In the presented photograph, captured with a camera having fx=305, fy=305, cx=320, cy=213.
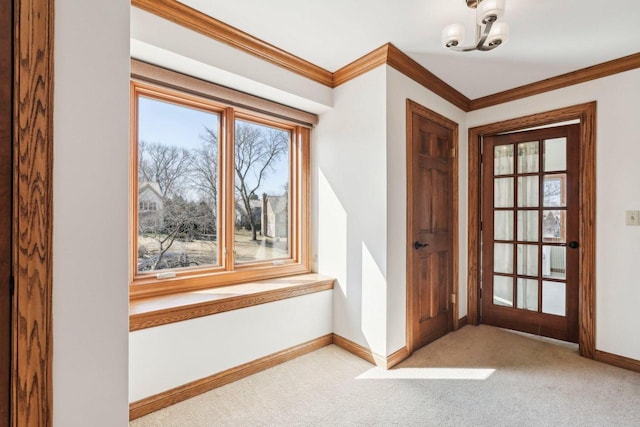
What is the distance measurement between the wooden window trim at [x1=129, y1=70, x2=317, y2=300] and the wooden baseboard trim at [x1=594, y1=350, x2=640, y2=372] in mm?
2464

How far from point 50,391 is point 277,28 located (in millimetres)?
2162

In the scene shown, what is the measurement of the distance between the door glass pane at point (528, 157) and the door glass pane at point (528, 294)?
1091mm

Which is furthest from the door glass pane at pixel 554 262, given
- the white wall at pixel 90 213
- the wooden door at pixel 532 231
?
the white wall at pixel 90 213

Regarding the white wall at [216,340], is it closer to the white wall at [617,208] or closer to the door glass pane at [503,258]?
the door glass pane at [503,258]

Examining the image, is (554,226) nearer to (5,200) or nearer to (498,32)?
(498,32)

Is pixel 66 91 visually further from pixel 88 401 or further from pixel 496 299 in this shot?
pixel 496 299

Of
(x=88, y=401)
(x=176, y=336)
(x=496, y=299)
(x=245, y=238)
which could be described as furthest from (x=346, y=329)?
(x=88, y=401)

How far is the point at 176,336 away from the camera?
1.86 metres

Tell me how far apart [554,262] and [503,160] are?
1.09 meters

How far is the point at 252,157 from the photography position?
267 cm

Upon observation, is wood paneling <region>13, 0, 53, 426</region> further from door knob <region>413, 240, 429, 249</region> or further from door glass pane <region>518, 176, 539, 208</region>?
door glass pane <region>518, 176, 539, 208</region>

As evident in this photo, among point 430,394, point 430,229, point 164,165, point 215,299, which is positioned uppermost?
point 164,165

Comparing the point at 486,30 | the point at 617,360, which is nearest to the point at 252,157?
the point at 486,30

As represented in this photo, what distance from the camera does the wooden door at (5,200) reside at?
849 millimetres
